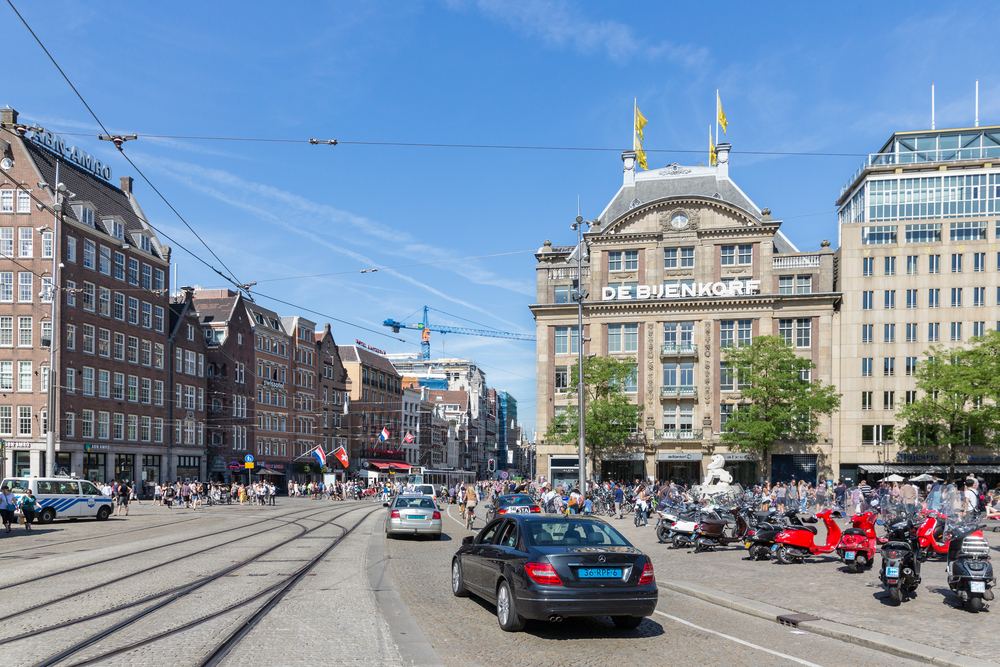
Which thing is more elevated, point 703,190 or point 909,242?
point 703,190

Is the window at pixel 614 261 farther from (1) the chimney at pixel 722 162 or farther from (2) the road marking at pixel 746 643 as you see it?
(2) the road marking at pixel 746 643

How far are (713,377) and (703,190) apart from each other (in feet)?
51.0

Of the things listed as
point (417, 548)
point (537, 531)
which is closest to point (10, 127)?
point (417, 548)

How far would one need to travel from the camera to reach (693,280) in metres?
60.4

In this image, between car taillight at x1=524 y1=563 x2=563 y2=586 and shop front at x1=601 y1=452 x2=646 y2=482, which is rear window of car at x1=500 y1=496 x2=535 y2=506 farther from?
shop front at x1=601 y1=452 x2=646 y2=482

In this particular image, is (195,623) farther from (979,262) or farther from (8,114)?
(979,262)

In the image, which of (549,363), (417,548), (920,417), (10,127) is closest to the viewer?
(10,127)

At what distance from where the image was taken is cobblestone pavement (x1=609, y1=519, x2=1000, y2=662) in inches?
391

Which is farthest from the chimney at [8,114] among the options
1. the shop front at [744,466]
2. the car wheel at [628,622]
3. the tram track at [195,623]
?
the car wheel at [628,622]

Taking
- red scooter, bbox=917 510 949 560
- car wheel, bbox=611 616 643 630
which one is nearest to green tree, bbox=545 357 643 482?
red scooter, bbox=917 510 949 560

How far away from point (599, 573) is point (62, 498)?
1232 inches

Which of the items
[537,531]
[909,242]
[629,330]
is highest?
[909,242]

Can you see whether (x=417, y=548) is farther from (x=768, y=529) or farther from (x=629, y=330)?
(x=629, y=330)

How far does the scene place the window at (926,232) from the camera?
58781 millimetres
